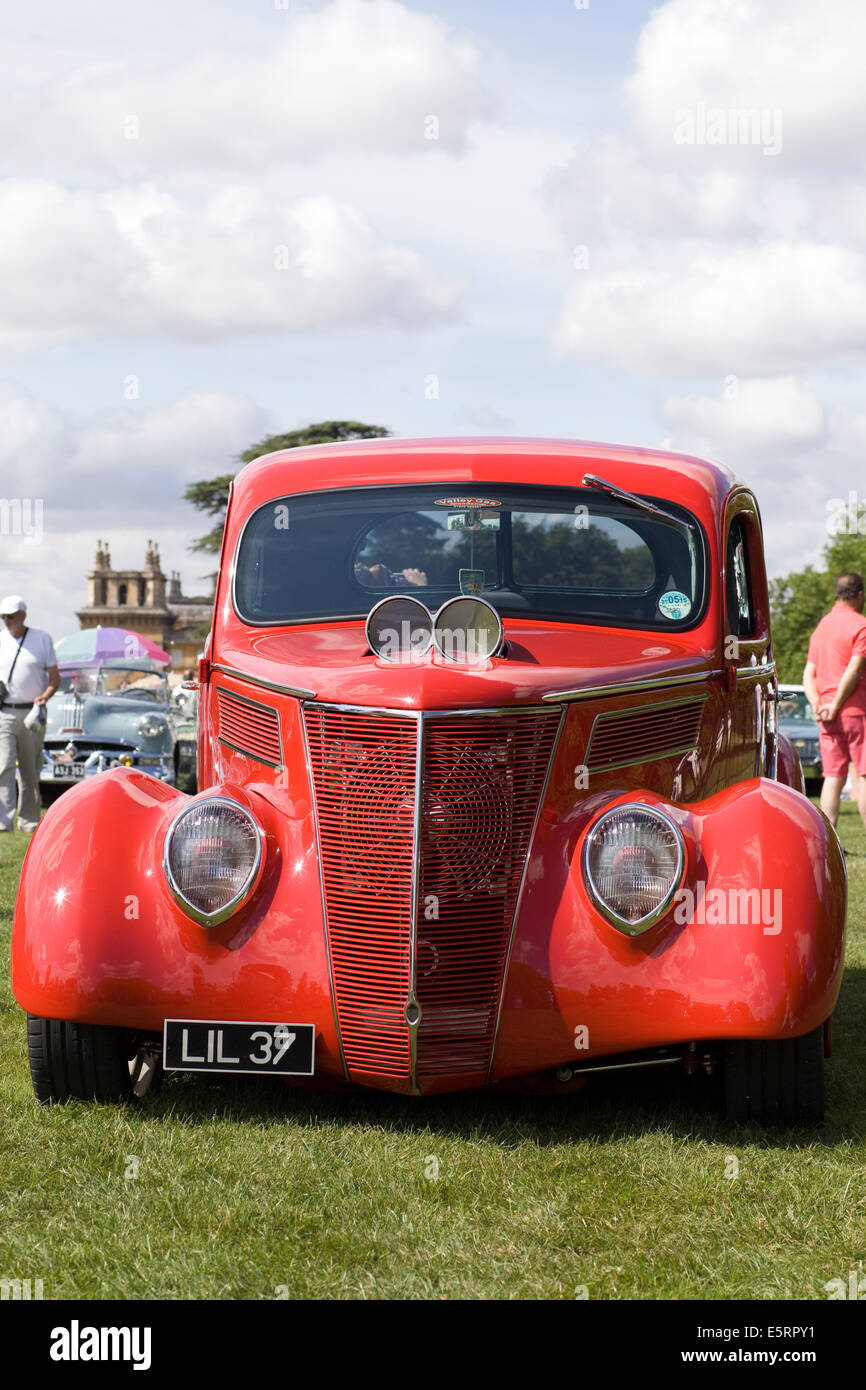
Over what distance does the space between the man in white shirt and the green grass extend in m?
8.01

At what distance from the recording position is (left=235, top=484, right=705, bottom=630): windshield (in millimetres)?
5457

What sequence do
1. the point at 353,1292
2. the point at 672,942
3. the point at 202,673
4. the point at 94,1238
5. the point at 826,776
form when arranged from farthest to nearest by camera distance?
the point at 826,776 → the point at 202,673 → the point at 672,942 → the point at 94,1238 → the point at 353,1292

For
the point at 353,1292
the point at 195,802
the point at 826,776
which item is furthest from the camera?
the point at 826,776

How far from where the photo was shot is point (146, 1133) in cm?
432

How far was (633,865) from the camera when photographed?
4.26 metres

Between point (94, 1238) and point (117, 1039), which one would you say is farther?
point (117, 1039)

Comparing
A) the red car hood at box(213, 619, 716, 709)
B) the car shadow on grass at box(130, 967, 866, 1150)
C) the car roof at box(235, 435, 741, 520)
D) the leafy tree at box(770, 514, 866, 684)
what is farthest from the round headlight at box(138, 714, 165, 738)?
the leafy tree at box(770, 514, 866, 684)

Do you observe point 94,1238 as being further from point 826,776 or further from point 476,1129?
point 826,776

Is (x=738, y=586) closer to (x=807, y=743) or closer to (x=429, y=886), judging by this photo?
(x=429, y=886)

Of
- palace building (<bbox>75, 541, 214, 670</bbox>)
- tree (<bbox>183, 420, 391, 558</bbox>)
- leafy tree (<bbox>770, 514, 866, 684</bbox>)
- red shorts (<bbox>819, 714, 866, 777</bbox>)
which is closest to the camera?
red shorts (<bbox>819, 714, 866, 777</bbox>)

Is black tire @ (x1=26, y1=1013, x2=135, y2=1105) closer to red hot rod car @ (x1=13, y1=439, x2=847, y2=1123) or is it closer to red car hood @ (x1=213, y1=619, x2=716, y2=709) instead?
red hot rod car @ (x1=13, y1=439, x2=847, y2=1123)

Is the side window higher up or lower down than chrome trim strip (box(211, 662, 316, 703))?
higher up

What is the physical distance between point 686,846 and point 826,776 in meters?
7.38
